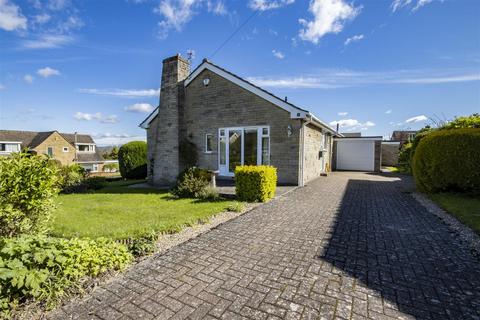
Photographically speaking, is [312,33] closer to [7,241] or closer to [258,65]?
[258,65]

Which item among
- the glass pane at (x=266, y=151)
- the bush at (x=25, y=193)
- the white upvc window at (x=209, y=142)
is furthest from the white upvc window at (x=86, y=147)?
the bush at (x=25, y=193)

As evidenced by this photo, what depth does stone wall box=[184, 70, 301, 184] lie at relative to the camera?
36.0ft

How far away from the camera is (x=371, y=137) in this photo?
20234 mm

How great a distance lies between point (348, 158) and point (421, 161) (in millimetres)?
12722

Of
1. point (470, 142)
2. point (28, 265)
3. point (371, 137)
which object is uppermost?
point (371, 137)

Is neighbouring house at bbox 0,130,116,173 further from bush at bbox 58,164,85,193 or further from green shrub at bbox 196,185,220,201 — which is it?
green shrub at bbox 196,185,220,201

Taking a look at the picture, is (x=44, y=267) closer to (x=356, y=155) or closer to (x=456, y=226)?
(x=456, y=226)

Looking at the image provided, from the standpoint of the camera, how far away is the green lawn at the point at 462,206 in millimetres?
5533

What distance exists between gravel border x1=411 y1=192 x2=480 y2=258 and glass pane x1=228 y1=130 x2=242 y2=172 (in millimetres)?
7780

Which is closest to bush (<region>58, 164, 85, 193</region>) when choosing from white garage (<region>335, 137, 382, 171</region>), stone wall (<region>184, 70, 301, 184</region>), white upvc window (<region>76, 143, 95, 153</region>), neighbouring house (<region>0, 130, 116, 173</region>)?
stone wall (<region>184, 70, 301, 184</region>)

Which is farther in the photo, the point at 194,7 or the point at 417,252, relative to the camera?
the point at 194,7

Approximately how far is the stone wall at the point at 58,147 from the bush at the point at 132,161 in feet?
115

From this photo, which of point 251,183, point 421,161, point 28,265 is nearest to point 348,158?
point 421,161

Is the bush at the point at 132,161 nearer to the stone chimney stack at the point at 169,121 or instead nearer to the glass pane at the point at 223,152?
the stone chimney stack at the point at 169,121
